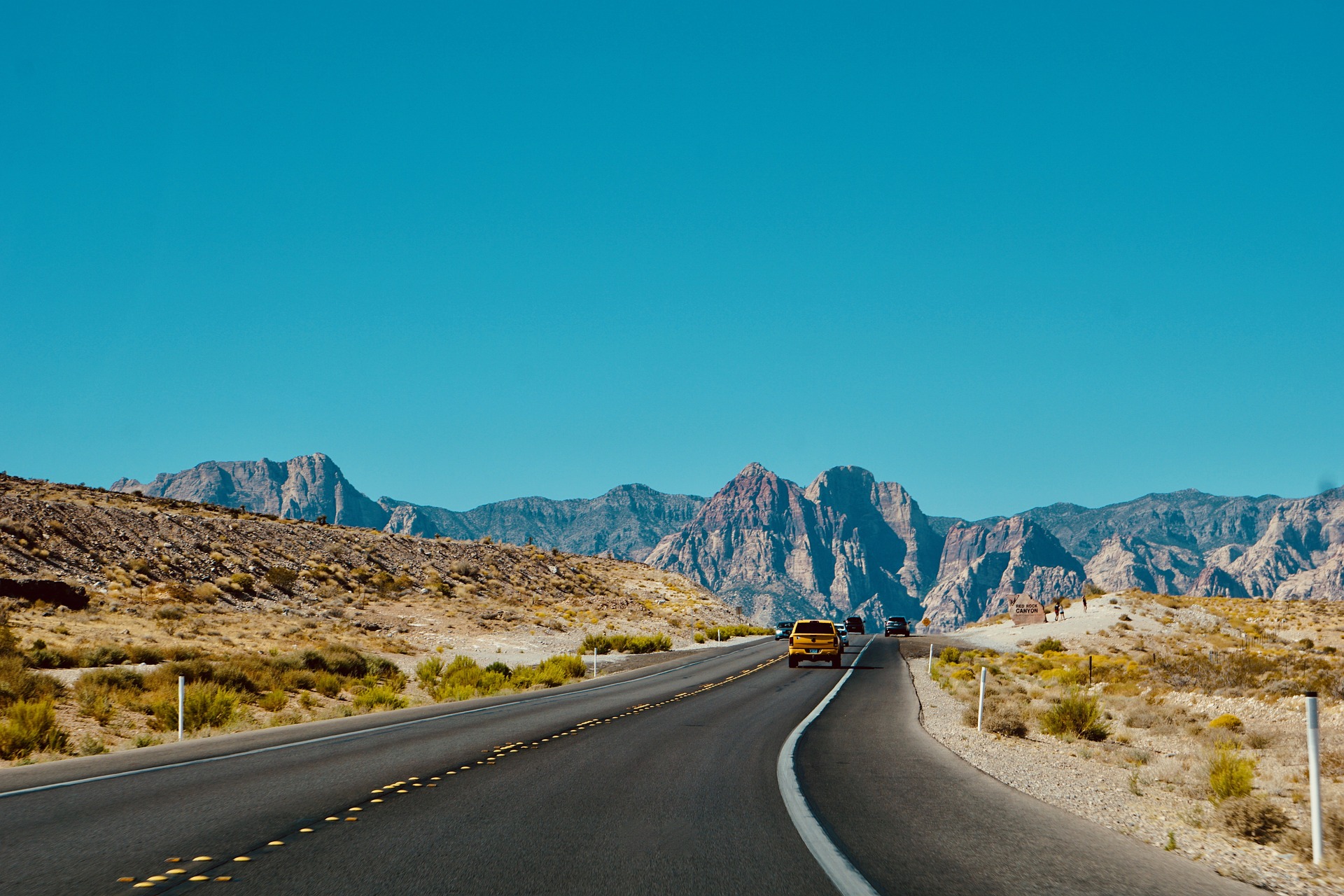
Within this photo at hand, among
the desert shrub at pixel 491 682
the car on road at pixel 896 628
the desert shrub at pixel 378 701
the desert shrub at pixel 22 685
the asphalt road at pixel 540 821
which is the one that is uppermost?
the asphalt road at pixel 540 821

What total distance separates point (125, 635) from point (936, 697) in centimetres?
3021

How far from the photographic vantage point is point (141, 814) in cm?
923

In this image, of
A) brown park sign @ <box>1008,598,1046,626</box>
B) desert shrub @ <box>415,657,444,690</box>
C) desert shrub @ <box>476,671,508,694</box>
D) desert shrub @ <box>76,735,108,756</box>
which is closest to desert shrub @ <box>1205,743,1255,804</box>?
desert shrub @ <box>76,735,108,756</box>

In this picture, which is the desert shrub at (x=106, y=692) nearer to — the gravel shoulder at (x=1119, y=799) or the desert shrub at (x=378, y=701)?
the desert shrub at (x=378, y=701)

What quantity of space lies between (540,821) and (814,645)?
3347 cm

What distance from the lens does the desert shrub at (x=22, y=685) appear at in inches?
797

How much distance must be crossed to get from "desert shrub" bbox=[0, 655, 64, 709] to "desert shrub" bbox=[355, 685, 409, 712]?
22.2 feet

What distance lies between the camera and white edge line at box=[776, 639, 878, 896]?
666 cm

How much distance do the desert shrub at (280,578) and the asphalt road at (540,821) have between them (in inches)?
1755

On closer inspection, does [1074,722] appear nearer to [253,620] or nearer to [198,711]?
[198,711]

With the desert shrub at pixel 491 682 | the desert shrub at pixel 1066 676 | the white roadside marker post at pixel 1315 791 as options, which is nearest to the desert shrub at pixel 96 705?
the desert shrub at pixel 491 682

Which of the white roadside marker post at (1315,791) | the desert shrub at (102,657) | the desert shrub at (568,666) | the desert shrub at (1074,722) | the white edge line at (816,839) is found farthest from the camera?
the desert shrub at (568,666)

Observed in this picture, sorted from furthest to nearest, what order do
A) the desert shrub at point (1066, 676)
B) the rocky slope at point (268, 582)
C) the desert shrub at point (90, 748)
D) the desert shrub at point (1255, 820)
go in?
1. the rocky slope at point (268, 582)
2. the desert shrub at point (1066, 676)
3. the desert shrub at point (90, 748)
4. the desert shrub at point (1255, 820)

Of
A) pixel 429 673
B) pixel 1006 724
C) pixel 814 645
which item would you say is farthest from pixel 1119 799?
pixel 814 645
